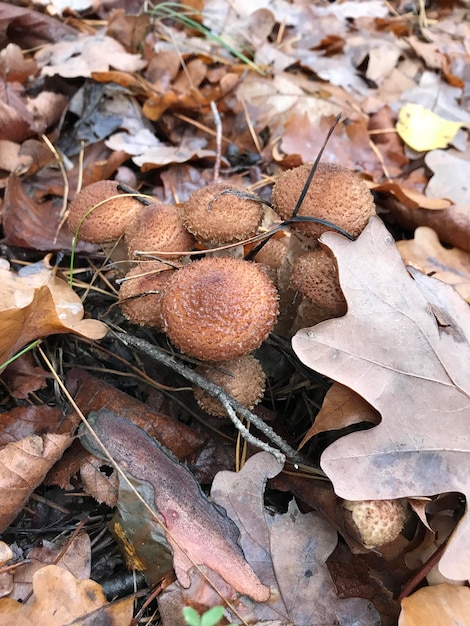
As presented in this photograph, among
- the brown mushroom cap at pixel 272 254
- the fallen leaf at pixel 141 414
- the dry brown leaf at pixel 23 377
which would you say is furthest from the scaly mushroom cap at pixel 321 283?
the dry brown leaf at pixel 23 377

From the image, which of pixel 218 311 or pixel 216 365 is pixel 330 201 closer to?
pixel 218 311

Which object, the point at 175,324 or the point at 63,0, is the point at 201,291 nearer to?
the point at 175,324

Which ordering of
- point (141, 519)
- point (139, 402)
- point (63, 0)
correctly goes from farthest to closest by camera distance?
point (63, 0) → point (139, 402) → point (141, 519)

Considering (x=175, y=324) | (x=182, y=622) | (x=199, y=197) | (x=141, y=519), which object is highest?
(x=199, y=197)

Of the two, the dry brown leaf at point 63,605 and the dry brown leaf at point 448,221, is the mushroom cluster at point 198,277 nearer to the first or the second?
the dry brown leaf at point 63,605

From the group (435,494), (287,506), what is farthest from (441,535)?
(287,506)

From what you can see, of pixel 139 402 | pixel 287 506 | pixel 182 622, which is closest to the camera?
pixel 182 622

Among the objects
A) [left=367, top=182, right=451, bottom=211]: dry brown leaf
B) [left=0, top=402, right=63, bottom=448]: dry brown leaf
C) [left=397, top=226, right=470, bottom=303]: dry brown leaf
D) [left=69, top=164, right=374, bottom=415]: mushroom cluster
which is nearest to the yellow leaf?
[left=367, top=182, right=451, bottom=211]: dry brown leaf

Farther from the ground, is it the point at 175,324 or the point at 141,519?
the point at 175,324
